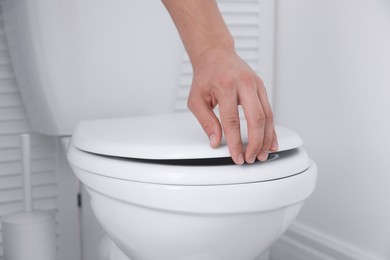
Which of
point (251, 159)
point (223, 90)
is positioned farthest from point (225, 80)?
point (251, 159)

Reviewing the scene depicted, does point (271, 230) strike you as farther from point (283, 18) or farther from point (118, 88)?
point (283, 18)

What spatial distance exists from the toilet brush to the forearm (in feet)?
1.36

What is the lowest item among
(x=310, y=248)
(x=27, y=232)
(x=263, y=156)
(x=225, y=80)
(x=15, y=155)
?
(x=310, y=248)

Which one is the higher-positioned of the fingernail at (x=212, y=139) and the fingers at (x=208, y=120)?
the fingers at (x=208, y=120)

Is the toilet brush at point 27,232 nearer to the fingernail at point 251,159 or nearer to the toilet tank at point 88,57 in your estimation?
the toilet tank at point 88,57

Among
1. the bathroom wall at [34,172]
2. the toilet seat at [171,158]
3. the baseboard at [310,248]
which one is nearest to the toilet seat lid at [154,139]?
the toilet seat at [171,158]

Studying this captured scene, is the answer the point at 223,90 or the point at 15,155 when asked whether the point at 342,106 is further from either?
the point at 15,155

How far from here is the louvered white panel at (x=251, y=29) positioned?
1.42 metres

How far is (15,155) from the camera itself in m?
1.31

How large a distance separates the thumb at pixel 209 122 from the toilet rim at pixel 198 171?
42 millimetres

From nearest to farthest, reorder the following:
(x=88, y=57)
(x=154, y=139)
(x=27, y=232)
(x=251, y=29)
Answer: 1. (x=154, y=139)
2. (x=27, y=232)
3. (x=88, y=57)
4. (x=251, y=29)

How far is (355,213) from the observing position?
125cm

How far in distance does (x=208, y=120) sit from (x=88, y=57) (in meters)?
0.49

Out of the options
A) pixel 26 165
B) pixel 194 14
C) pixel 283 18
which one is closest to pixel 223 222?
pixel 194 14
